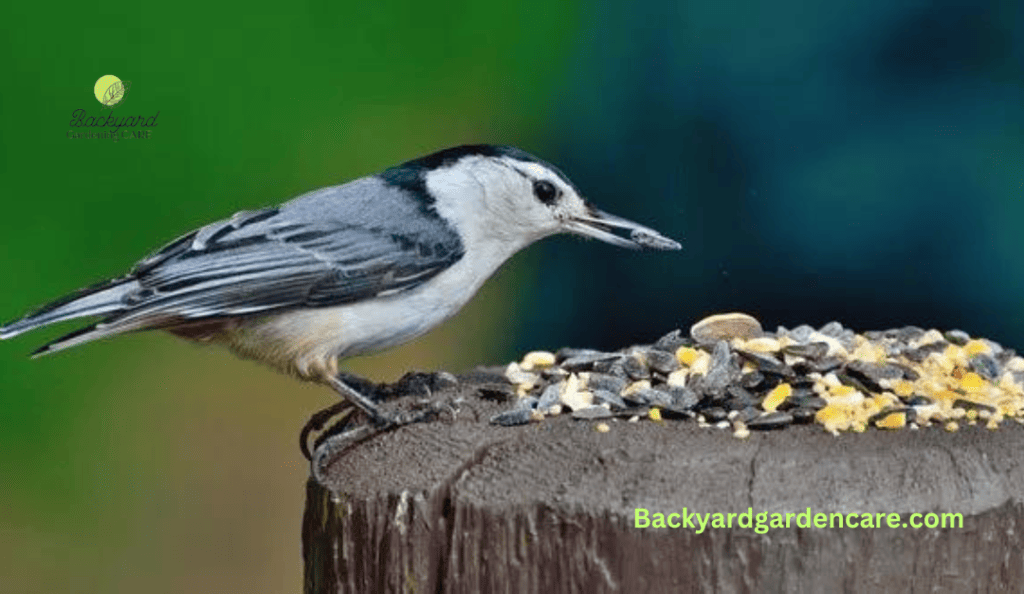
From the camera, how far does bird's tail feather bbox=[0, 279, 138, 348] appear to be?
3.22m

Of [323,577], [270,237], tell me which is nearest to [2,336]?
[270,237]

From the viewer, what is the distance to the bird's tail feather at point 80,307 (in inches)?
127

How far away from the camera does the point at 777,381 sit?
3.04m

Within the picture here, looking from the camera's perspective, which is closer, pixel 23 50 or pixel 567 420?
pixel 567 420

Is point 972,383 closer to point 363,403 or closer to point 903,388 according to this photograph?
point 903,388

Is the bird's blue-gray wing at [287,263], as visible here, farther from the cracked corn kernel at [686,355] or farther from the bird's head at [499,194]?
the cracked corn kernel at [686,355]

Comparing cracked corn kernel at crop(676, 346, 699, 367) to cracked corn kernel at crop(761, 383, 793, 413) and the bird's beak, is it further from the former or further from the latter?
the bird's beak

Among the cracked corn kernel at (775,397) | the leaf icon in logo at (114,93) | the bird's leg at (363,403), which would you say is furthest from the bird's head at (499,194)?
the leaf icon in logo at (114,93)

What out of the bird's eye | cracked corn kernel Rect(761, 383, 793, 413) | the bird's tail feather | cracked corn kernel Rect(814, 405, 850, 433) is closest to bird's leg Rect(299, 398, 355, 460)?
the bird's tail feather

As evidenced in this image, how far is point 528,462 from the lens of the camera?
2.68m

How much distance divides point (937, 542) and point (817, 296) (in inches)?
76.2

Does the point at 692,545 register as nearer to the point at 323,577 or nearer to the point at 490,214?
the point at 323,577

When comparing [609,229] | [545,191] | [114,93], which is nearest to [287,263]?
[545,191]

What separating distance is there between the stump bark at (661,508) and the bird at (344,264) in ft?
1.67
